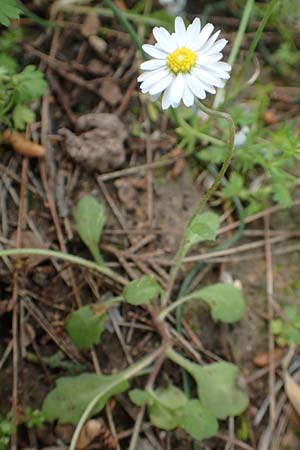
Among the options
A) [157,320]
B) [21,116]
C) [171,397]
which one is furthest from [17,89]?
[171,397]

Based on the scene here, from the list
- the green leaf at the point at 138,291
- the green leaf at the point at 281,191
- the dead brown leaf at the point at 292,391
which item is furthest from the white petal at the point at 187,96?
the dead brown leaf at the point at 292,391

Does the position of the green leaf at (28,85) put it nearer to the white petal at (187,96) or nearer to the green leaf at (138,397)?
the white petal at (187,96)

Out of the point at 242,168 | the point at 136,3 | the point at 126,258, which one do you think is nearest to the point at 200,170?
the point at 242,168

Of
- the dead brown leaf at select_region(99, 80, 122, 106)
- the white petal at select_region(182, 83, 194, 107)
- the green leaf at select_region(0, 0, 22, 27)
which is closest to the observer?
the white petal at select_region(182, 83, 194, 107)

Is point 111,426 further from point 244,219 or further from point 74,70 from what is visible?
point 74,70

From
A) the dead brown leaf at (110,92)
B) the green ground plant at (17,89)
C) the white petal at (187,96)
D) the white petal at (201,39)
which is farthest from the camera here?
the dead brown leaf at (110,92)

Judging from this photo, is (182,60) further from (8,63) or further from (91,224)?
(8,63)

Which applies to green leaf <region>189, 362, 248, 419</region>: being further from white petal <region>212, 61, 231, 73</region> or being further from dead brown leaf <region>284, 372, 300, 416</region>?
white petal <region>212, 61, 231, 73</region>

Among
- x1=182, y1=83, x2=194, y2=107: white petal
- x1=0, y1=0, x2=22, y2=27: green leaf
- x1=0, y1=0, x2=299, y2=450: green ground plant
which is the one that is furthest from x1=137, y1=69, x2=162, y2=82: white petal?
x1=0, y1=0, x2=22, y2=27: green leaf
